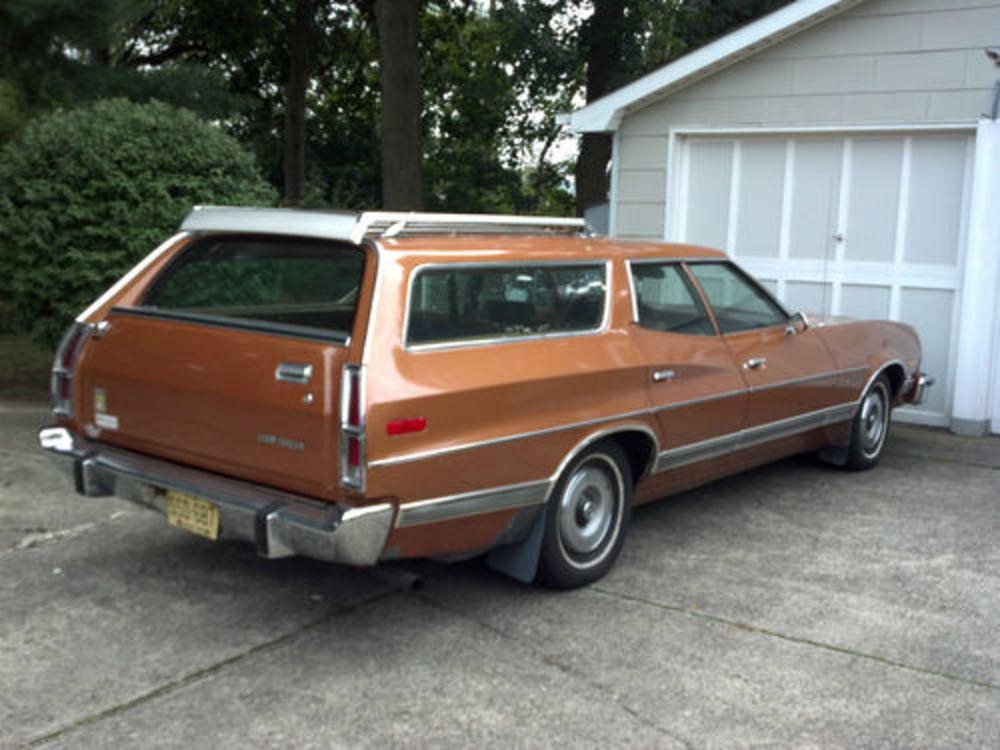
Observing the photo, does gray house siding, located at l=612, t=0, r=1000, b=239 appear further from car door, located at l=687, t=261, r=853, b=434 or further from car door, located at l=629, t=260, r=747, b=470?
car door, located at l=629, t=260, r=747, b=470

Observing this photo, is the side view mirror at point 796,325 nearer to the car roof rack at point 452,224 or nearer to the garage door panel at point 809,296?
the car roof rack at point 452,224

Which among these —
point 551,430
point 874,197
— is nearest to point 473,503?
point 551,430

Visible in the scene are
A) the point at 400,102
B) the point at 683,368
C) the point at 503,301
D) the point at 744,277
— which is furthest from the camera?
the point at 400,102

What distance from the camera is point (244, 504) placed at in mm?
4043

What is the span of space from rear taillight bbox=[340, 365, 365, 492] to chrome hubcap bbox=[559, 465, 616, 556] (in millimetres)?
1187

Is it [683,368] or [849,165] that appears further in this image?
[849,165]

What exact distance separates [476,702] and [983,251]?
615 cm

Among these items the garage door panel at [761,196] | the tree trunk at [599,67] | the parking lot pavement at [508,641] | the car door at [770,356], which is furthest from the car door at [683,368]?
the tree trunk at [599,67]

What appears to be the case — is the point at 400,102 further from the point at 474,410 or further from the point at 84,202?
the point at 474,410

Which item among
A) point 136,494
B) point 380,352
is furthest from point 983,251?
point 136,494

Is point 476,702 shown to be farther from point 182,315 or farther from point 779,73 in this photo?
point 779,73

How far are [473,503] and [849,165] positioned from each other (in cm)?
592

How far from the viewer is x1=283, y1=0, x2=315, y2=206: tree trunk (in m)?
17.6

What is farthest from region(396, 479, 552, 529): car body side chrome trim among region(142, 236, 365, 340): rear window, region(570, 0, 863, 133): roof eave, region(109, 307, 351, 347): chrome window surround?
region(570, 0, 863, 133): roof eave
